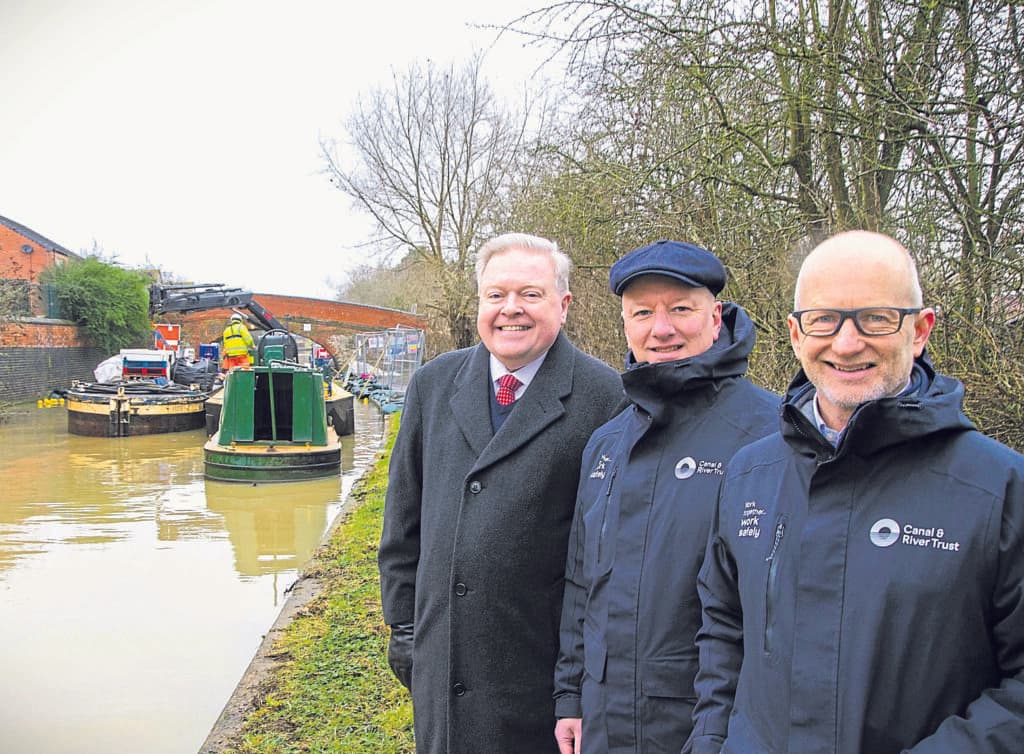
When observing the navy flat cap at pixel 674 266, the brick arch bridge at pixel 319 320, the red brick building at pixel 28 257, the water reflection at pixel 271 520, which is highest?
the red brick building at pixel 28 257

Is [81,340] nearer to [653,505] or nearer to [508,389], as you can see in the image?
[508,389]

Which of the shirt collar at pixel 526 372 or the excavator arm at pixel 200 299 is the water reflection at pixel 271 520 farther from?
the excavator arm at pixel 200 299

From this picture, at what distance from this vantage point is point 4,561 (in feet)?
33.4

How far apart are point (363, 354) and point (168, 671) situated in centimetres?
3230

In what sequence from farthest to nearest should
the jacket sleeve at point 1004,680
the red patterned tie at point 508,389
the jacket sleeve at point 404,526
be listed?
1. the jacket sleeve at point 404,526
2. the red patterned tie at point 508,389
3. the jacket sleeve at point 1004,680

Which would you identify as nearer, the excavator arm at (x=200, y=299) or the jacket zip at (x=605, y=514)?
the jacket zip at (x=605, y=514)

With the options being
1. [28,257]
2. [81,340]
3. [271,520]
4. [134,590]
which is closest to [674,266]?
[134,590]

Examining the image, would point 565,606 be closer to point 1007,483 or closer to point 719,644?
point 719,644

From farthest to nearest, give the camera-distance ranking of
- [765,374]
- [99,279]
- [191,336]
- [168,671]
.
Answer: [191,336], [99,279], [168,671], [765,374]

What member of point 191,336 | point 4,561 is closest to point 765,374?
point 4,561

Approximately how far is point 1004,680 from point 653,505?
89 centimetres

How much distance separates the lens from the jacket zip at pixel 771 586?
5.67 feet

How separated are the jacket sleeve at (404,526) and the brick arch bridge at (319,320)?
4192 centimetres

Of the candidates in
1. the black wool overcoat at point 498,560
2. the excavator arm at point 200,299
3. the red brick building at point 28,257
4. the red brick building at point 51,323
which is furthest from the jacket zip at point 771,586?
the red brick building at point 28,257
